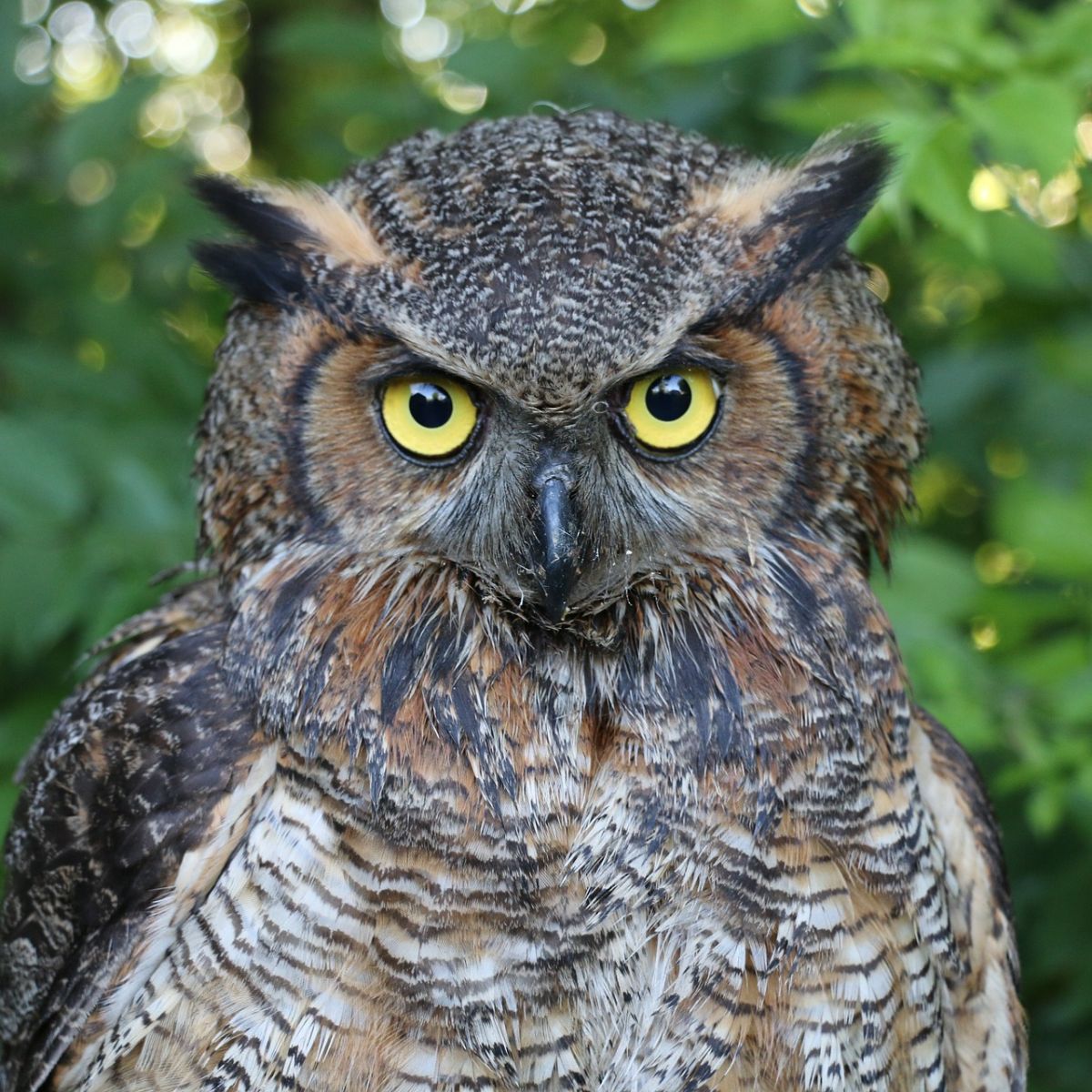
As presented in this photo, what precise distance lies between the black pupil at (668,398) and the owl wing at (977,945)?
2.33ft

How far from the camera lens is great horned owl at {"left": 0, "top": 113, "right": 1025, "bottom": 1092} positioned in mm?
1542

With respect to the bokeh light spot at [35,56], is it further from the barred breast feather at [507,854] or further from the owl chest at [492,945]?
the owl chest at [492,945]

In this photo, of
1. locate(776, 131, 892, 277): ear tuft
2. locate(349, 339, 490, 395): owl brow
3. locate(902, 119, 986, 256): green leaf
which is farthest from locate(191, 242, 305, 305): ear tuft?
locate(902, 119, 986, 256): green leaf

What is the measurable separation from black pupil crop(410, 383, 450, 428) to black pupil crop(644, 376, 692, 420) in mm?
249

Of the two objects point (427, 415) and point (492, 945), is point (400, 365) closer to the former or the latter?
point (427, 415)

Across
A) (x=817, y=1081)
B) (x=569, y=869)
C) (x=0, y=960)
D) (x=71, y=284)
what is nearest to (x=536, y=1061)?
(x=569, y=869)

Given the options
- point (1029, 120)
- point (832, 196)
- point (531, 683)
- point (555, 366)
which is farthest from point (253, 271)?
point (1029, 120)

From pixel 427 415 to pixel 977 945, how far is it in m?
1.21

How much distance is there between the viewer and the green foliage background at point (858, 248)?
1.90 metres

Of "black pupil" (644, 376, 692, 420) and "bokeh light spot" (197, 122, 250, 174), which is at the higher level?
"black pupil" (644, 376, 692, 420)

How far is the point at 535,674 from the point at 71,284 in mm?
1814

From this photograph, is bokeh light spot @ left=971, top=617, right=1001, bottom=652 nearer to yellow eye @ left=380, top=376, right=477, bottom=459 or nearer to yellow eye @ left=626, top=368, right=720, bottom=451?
yellow eye @ left=626, top=368, right=720, bottom=451

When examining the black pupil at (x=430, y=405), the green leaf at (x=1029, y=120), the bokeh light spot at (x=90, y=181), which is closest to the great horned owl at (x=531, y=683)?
the black pupil at (x=430, y=405)

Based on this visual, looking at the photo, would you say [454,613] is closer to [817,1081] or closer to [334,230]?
[334,230]
